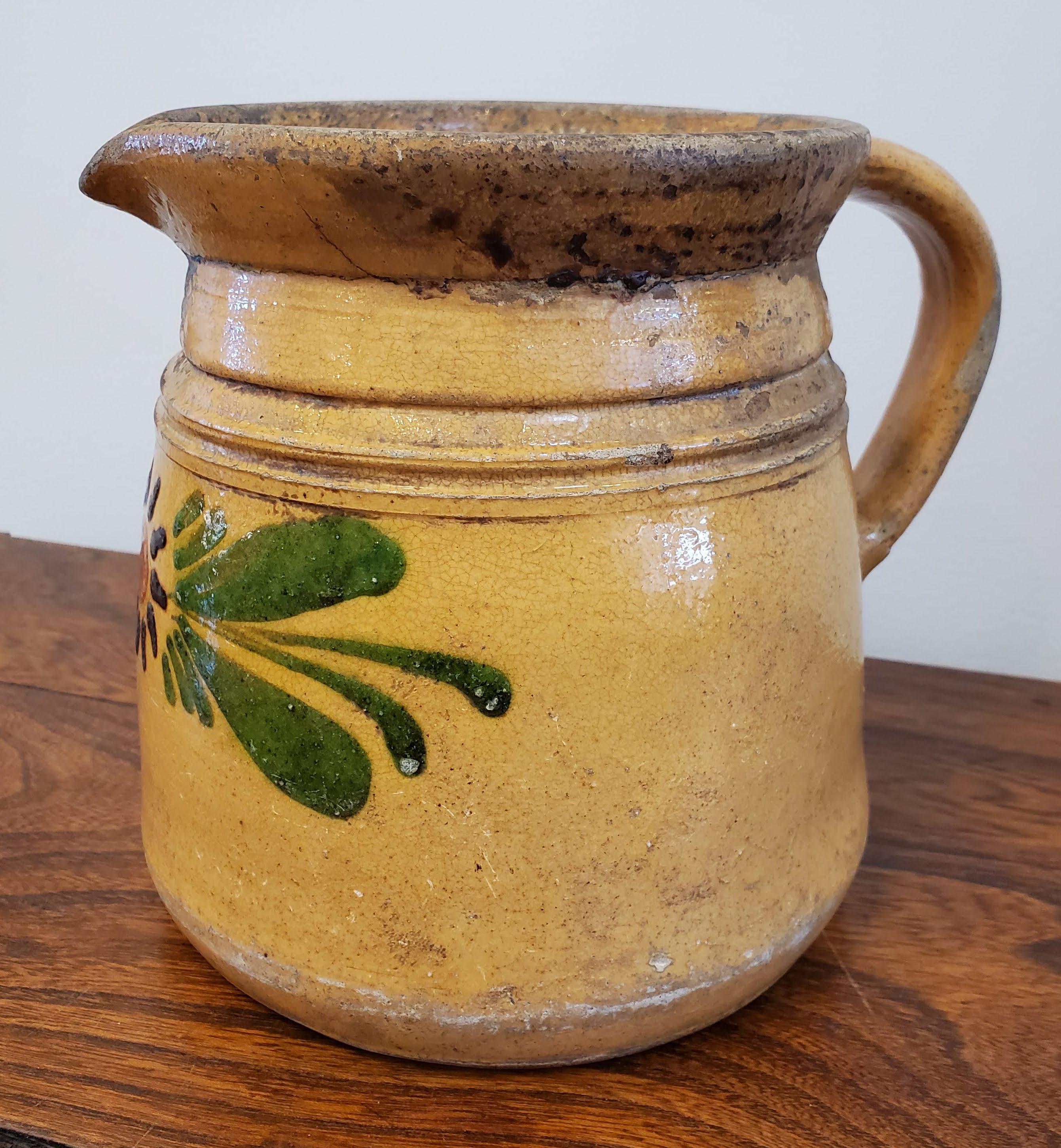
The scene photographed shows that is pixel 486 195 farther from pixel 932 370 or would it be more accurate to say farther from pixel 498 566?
pixel 932 370

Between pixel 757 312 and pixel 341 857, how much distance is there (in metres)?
0.31

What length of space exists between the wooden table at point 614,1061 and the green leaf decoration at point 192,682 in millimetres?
185

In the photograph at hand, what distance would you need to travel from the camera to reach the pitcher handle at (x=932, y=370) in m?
0.69

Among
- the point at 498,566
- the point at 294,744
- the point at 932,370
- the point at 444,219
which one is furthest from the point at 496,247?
the point at 932,370

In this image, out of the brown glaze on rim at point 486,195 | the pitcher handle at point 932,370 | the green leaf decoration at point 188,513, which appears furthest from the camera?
the pitcher handle at point 932,370

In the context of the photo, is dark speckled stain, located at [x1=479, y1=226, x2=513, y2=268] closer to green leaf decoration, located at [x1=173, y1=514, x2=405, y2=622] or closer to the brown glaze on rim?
the brown glaze on rim

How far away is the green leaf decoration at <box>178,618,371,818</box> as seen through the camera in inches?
21.7

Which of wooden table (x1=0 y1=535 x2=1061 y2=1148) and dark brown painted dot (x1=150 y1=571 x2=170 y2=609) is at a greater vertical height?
dark brown painted dot (x1=150 y1=571 x2=170 y2=609)

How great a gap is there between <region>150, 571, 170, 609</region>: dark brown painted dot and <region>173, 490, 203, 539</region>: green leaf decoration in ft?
0.10

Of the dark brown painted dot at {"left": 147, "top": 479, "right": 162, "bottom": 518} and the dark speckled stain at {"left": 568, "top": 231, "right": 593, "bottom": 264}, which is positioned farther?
the dark brown painted dot at {"left": 147, "top": 479, "right": 162, "bottom": 518}

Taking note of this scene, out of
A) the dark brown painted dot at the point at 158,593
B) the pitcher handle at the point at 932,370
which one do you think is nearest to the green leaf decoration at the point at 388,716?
the dark brown painted dot at the point at 158,593

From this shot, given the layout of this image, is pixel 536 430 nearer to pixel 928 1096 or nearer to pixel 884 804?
pixel 928 1096

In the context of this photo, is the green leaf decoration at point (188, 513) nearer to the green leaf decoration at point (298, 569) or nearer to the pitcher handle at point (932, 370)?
the green leaf decoration at point (298, 569)

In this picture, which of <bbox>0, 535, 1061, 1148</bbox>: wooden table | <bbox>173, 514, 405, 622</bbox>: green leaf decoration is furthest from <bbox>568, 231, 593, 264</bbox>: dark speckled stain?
<bbox>0, 535, 1061, 1148</bbox>: wooden table
